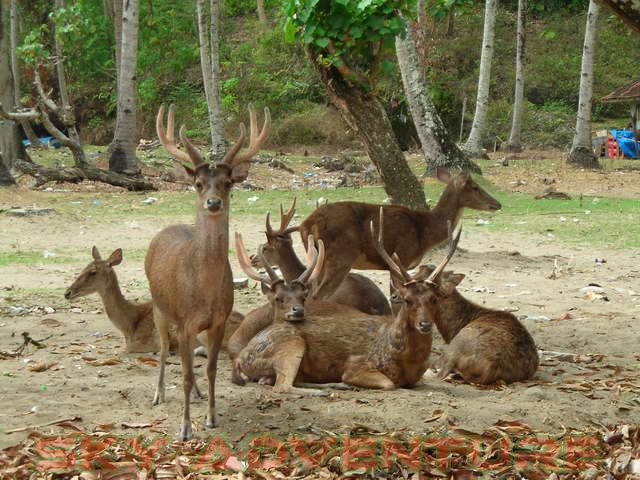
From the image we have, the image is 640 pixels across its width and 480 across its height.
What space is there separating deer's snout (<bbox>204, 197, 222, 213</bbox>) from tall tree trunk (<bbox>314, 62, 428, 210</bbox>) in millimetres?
6041

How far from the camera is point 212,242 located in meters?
5.62

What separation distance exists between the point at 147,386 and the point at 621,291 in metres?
5.95

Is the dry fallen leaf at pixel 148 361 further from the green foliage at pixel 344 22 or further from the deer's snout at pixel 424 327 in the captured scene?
the green foliage at pixel 344 22

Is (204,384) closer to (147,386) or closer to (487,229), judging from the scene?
(147,386)

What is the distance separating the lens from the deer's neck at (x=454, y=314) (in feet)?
25.7

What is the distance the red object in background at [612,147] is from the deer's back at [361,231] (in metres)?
21.1

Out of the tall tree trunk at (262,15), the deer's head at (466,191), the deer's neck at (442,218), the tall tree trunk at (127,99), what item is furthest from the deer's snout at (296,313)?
the tall tree trunk at (262,15)

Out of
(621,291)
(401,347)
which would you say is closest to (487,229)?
(621,291)

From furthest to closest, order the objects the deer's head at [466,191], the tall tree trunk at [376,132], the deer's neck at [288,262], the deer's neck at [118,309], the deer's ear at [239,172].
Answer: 1. the tall tree trunk at [376,132]
2. the deer's head at [466,191]
3. the deer's neck at [288,262]
4. the deer's neck at [118,309]
5. the deer's ear at [239,172]

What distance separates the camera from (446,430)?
5.50m

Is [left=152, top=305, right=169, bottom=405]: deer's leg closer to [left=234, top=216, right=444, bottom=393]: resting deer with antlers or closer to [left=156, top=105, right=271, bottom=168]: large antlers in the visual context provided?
[left=234, top=216, right=444, bottom=393]: resting deer with antlers

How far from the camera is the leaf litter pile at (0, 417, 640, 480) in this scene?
498cm

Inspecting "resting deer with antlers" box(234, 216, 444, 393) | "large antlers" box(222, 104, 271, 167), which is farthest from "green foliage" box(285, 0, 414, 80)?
"large antlers" box(222, 104, 271, 167)

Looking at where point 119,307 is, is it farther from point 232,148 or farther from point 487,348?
point 487,348
